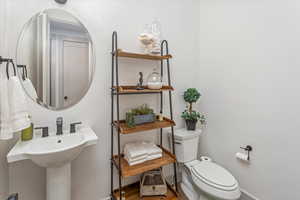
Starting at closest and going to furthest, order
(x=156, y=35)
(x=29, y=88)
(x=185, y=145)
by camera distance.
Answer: (x=29, y=88) → (x=156, y=35) → (x=185, y=145)

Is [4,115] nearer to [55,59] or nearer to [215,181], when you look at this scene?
[55,59]

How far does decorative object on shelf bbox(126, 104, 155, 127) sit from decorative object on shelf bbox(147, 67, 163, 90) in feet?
0.84

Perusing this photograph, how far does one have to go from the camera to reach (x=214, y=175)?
1462 millimetres

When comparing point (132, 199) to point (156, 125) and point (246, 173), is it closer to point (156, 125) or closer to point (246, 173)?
point (156, 125)

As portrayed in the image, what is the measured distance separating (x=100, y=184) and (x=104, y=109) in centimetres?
78

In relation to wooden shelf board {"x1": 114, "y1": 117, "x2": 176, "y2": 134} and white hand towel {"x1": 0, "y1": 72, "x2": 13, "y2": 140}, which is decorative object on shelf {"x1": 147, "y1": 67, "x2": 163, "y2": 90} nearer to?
wooden shelf board {"x1": 114, "y1": 117, "x2": 176, "y2": 134}

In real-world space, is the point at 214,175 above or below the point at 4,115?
below

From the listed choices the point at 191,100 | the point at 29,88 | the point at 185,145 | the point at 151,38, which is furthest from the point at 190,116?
the point at 29,88

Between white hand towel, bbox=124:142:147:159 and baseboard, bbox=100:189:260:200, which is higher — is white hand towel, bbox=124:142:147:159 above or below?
above

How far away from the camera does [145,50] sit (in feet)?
5.17

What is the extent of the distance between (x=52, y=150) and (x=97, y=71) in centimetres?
79

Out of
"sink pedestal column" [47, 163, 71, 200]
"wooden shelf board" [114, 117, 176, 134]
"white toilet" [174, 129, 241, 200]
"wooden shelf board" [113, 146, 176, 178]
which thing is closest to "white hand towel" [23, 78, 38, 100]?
"sink pedestal column" [47, 163, 71, 200]

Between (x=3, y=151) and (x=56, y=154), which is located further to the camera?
(x=3, y=151)

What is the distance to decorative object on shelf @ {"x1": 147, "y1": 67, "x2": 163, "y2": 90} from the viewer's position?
1503mm
